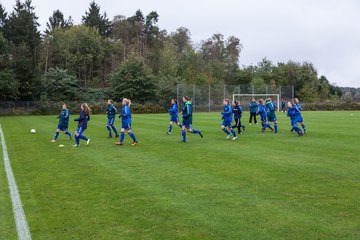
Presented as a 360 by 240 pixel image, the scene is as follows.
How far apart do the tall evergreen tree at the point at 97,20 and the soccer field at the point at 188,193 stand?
7436 cm

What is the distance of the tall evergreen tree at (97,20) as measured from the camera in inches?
3356

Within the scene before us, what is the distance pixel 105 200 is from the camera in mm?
7734

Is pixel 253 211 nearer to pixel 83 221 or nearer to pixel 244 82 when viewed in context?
pixel 83 221

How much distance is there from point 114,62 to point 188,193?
74.2 m

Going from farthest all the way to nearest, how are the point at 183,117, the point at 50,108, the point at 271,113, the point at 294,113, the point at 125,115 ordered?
the point at 50,108 < the point at 271,113 < the point at 294,113 < the point at 183,117 < the point at 125,115

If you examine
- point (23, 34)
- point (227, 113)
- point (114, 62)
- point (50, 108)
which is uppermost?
point (23, 34)

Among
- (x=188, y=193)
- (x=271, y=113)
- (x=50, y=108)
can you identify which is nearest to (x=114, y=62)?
(x=50, y=108)

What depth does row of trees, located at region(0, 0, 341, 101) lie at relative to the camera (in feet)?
198

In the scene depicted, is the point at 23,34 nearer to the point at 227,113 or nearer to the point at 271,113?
the point at 271,113

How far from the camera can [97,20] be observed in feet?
280

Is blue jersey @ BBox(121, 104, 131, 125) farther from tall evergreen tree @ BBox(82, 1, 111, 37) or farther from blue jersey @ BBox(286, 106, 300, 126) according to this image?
tall evergreen tree @ BBox(82, 1, 111, 37)

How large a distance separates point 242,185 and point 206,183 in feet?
2.53

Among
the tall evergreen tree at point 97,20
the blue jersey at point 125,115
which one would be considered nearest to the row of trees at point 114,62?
the tall evergreen tree at point 97,20

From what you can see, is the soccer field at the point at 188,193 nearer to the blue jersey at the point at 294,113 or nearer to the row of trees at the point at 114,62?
the blue jersey at the point at 294,113
